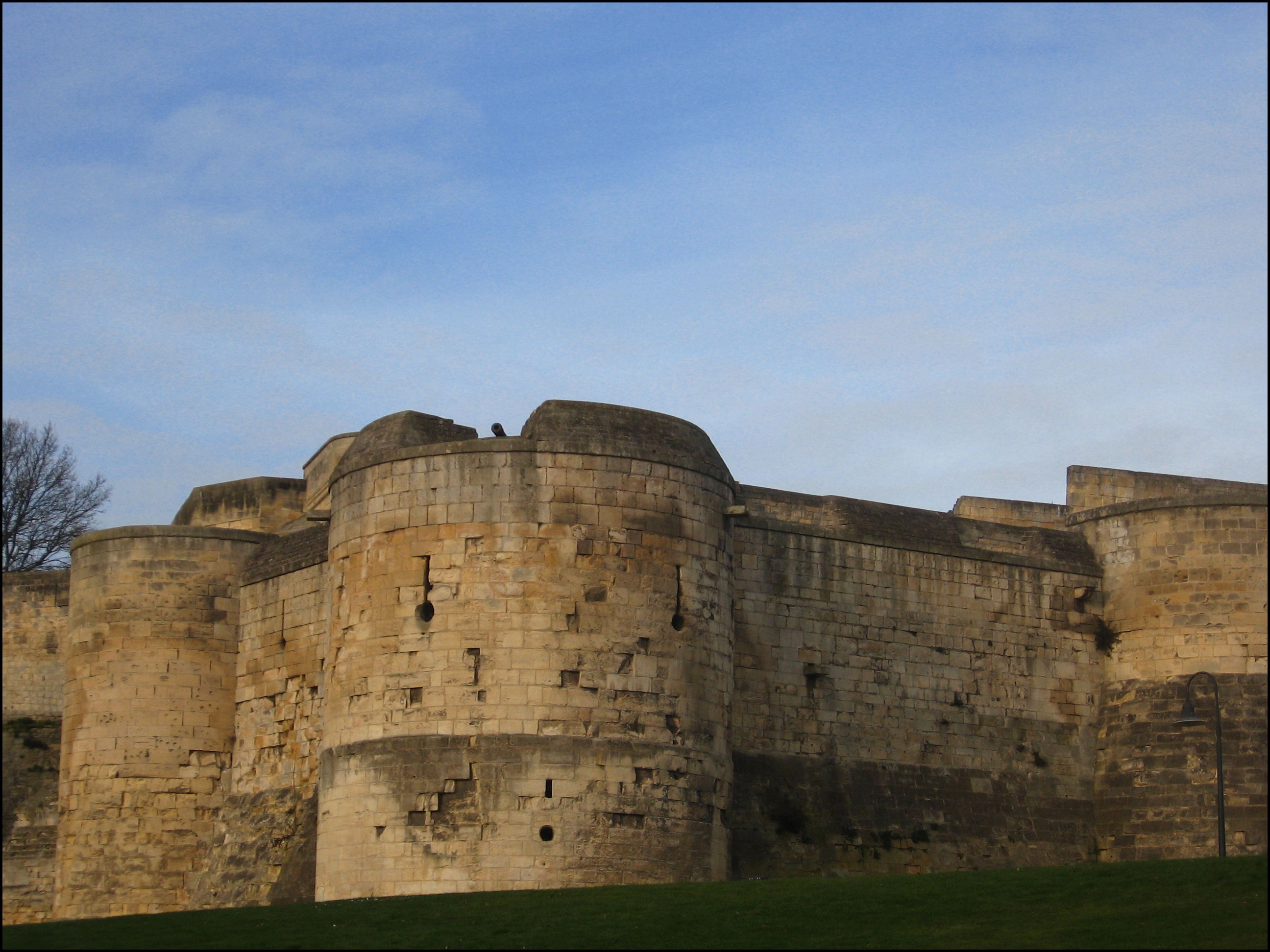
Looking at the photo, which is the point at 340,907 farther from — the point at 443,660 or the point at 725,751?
the point at 725,751

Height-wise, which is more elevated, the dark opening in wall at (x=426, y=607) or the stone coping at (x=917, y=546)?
the stone coping at (x=917, y=546)

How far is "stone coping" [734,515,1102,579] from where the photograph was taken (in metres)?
30.1

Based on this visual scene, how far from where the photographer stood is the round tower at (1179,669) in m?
30.3

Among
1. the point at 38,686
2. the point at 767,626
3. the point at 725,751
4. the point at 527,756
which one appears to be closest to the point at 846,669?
the point at 767,626

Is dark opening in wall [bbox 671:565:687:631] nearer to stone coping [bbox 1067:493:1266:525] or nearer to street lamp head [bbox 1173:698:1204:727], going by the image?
street lamp head [bbox 1173:698:1204:727]

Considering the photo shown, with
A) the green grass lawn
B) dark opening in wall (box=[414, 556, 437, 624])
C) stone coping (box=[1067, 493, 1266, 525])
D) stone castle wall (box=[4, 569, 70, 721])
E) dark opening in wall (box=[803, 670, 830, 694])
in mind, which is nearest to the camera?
the green grass lawn

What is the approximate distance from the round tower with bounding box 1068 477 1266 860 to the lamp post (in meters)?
0.11

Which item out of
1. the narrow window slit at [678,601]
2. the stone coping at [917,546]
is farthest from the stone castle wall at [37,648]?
the narrow window slit at [678,601]

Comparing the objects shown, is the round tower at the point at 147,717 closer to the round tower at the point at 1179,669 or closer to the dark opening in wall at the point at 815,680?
the dark opening in wall at the point at 815,680

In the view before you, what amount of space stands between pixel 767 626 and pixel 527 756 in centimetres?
549

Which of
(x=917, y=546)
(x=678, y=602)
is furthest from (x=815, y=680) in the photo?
(x=678, y=602)

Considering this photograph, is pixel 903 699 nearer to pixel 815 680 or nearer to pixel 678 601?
pixel 815 680

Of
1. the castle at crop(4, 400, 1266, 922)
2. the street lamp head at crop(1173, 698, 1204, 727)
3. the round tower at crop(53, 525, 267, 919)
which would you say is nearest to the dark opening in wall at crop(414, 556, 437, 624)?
the castle at crop(4, 400, 1266, 922)

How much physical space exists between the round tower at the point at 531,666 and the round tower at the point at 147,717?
553 cm
